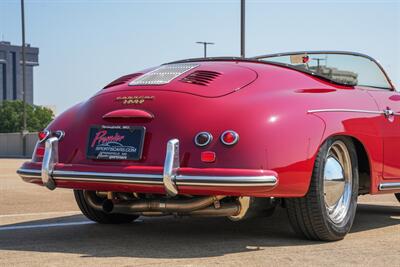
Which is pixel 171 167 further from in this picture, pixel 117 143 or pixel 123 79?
pixel 123 79

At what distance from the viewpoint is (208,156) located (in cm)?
418

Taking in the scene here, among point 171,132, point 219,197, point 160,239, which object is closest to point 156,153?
point 171,132

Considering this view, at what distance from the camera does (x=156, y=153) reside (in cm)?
434

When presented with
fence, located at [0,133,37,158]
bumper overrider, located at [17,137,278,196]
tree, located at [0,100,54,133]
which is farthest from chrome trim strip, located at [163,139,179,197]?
tree, located at [0,100,54,133]

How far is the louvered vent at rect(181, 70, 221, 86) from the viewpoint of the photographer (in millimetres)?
4727

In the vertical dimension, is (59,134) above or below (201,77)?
below

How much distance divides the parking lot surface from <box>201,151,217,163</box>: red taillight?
24.2 inches

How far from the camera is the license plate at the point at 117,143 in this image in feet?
14.5

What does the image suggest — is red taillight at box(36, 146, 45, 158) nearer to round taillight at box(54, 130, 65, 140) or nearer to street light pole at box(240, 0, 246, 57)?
round taillight at box(54, 130, 65, 140)

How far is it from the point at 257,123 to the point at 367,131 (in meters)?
1.29

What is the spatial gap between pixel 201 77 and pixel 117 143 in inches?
32.3

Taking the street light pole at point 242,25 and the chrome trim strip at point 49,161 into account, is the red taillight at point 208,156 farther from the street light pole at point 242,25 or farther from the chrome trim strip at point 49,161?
the street light pole at point 242,25

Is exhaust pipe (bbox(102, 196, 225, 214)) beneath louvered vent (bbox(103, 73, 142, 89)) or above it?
beneath

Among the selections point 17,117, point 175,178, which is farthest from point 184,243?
point 17,117
